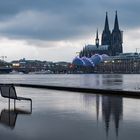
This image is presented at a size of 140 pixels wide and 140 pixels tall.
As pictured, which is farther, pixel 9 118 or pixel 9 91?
pixel 9 91

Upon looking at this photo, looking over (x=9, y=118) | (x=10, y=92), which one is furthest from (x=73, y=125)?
(x=10, y=92)

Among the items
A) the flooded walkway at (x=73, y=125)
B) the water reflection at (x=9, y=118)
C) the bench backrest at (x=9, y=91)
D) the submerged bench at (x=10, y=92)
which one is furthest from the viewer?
the bench backrest at (x=9, y=91)

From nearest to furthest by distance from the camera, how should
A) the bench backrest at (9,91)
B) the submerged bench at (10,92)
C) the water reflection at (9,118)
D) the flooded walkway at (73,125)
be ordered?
the flooded walkway at (73,125), the water reflection at (9,118), the submerged bench at (10,92), the bench backrest at (9,91)

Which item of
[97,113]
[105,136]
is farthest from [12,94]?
[105,136]

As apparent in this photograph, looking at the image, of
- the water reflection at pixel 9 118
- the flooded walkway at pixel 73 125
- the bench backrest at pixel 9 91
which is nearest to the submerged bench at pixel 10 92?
the bench backrest at pixel 9 91

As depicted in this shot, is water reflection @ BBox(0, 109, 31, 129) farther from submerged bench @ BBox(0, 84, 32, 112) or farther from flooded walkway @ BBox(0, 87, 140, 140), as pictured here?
submerged bench @ BBox(0, 84, 32, 112)

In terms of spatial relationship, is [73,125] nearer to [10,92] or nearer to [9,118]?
[9,118]

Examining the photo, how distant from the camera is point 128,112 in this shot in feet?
41.3

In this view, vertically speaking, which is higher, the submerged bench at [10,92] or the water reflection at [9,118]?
the submerged bench at [10,92]

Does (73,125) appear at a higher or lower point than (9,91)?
lower

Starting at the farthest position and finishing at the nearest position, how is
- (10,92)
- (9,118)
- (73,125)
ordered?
(10,92) < (9,118) < (73,125)

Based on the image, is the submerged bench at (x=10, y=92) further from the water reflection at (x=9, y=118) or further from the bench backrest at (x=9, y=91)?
the water reflection at (x=9, y=118)

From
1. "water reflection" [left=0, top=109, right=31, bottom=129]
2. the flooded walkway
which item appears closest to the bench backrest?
"water reflection" [left=0, top=109, right=31, bottom=129]

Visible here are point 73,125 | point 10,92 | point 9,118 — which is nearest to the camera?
point 73,125
